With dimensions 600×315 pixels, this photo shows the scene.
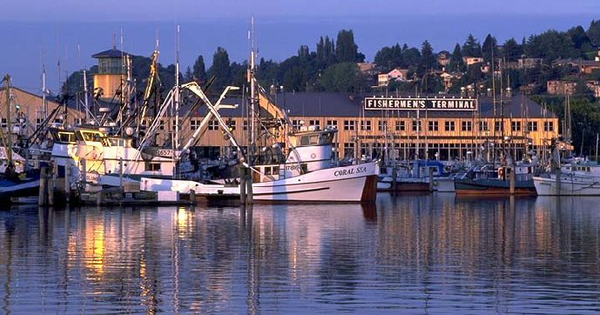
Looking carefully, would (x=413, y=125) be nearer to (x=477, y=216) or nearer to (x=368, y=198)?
(x=368, y=198)

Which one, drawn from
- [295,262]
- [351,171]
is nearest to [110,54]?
[351,171]

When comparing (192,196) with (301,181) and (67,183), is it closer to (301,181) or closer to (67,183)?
(301,181)

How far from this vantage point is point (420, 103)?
5037 inches

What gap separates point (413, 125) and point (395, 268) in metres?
92.1

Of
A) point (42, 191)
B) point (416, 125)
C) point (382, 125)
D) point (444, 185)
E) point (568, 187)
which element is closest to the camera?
point (42, 191)

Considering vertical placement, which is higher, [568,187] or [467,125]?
[467,125]

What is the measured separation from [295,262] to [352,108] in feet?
307

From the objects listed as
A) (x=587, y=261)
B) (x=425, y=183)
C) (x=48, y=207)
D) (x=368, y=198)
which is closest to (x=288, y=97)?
(x=425, y=183)

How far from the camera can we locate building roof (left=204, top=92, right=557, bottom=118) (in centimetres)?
13062

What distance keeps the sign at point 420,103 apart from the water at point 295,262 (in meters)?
60.5

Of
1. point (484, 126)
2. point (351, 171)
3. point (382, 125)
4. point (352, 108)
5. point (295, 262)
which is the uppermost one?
point (352, 108)

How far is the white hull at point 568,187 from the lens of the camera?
93250mm

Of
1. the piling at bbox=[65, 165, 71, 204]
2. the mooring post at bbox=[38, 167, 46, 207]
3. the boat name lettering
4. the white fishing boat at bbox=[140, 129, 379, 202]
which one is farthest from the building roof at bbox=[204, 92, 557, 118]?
the mooring post at bbox=[38, 167, 46, 207]

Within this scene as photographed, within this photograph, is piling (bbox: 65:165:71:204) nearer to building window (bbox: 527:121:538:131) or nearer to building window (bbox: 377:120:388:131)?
building window (bbox: 377:120:388:131)
